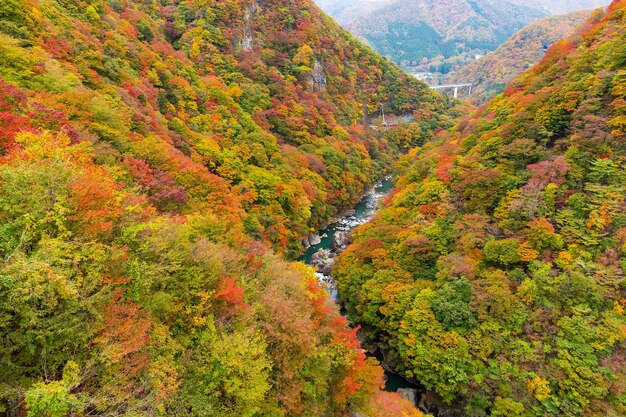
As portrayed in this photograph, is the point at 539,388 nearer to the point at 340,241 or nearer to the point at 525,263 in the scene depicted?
the point at 525,263

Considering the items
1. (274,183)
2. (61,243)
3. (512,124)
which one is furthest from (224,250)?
(512,124)

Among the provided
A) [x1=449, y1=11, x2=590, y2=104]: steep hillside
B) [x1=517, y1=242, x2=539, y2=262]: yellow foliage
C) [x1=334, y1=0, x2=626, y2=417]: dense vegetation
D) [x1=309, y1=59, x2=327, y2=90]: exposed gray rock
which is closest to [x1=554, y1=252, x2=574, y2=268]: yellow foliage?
[x1=334, y1=0, x2=626, y2=417]: dense vegetation

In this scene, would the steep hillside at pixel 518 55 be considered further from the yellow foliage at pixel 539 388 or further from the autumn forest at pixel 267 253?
the yellow foliage at pixel 539 388

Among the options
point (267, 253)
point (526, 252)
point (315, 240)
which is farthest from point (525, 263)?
point (315, 240)

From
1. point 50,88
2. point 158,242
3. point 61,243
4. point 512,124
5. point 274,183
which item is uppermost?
point 50,88

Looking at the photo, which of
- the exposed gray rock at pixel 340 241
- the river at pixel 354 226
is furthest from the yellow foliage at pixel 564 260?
the exposed gray rock at pixel 340 241

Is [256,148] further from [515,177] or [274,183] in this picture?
[515,177]
